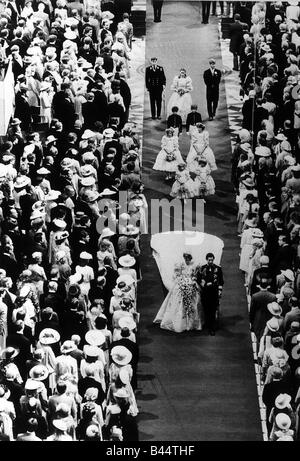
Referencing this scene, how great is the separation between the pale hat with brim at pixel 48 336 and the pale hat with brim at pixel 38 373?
79 centimetres

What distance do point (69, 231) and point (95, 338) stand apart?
417 cm

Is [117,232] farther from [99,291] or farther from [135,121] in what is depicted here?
[135,121]

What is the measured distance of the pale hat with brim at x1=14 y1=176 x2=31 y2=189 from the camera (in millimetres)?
28938

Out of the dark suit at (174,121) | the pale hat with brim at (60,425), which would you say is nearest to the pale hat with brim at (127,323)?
the pale hat with brim at (60,425)

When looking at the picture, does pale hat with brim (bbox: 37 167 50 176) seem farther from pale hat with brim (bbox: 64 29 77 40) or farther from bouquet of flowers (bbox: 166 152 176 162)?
pale hat with brim (bbox: 64 29 77 40)

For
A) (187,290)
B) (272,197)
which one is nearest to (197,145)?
(272,197)

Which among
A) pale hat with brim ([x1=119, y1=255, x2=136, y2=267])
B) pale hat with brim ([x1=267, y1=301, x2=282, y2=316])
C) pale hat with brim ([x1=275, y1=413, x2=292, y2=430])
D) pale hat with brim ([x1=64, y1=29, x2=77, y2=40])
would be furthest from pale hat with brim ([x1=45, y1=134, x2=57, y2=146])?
pale hat with brim ([x1=275, y1=413, x2=292, y2=430])

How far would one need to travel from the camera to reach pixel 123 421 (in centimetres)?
2344

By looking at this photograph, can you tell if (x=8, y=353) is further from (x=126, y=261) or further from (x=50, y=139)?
(x=50, y=139)

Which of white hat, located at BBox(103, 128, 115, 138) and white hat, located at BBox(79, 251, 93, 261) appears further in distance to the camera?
white hat, located at BBox(103, 128, 115, 138)

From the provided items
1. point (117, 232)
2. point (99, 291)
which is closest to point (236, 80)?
point (117, 232)

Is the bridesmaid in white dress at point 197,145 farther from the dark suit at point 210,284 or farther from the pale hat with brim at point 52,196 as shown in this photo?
the dark suit at point 210,284

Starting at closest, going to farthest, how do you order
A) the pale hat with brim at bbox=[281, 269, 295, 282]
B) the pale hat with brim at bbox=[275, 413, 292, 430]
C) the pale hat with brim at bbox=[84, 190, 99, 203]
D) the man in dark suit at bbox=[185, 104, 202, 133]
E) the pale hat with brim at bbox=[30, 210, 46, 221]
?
the pale hat with brim at bbox=[275, 413, 292, 430] → the pale hat with brim at bbox=[281, 269, 295, 282] → the pale hat with brim at bbox=[30, 210, 46, 221] → the pale hat with brim at bbox=[84, 190, 99, 203] → the man in dark suit at bbox=[185, 104, 202, 133]

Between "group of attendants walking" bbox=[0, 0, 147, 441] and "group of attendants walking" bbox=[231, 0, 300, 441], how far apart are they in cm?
209
